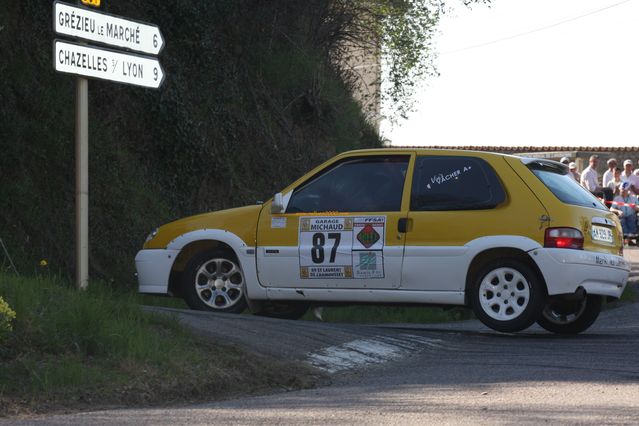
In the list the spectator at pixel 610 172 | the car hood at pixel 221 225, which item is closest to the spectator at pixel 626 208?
the spectator at pixel 610 172

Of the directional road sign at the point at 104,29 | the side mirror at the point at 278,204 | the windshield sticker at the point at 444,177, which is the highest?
the directional road sign at the point at 104,29

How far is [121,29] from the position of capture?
1205 centimetres

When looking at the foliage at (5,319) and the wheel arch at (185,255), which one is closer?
the foliage at (5,319)

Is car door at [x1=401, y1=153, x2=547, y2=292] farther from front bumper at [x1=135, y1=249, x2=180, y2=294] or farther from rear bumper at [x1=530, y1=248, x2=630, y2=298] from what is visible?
front bumper at [x1=135, y1=249, x2=180, y2=294]

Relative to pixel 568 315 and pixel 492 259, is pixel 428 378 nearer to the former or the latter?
pixel 492 259

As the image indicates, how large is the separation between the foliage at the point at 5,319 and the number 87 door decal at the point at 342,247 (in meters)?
4.36

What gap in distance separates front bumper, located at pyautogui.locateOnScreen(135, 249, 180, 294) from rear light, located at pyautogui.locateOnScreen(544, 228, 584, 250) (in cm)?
377

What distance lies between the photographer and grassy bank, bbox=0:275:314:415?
7.87 m

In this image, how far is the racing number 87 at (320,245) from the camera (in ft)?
40.3

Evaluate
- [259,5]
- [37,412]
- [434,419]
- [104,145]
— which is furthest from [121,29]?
[259,5]

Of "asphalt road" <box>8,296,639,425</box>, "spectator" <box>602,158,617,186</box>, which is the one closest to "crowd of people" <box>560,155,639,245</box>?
"spectator" <box>602,158,617,186</box>

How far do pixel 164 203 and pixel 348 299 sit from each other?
337 inches

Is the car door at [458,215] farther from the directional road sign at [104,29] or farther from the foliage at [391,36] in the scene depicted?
the foliage at [391,36]

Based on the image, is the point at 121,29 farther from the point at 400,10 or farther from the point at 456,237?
the point at 400,10
